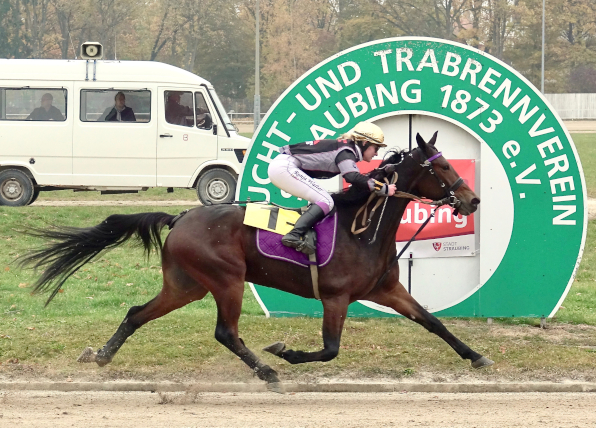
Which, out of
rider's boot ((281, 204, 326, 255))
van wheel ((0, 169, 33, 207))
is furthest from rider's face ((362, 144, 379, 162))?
van wheel ((0, 169, 33, 207))

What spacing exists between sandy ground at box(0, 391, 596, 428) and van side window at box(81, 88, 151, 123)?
10.8m

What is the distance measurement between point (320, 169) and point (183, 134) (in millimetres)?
10865

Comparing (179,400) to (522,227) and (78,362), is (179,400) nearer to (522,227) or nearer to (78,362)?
(78,362)

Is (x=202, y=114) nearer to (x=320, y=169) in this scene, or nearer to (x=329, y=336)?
(x=320, y=169)

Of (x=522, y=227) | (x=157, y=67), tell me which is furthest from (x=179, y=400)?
(x=157, y=67)

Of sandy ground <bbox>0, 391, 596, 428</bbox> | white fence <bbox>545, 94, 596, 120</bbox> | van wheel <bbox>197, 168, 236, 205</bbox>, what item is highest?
white fence <bbox>545, 94, 596, 120</bbox>

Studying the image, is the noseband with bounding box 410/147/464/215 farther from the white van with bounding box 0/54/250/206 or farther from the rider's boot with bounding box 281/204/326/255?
the white van with bounding box 0/54/250/206

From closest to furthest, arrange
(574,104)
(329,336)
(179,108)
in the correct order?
(329,336)
(179,108)
(574,104)

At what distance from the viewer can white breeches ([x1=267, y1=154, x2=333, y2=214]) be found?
6543 mm

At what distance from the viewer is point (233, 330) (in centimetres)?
647

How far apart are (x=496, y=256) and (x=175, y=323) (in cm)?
319

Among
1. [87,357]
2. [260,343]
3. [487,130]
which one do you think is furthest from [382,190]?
[87,357]

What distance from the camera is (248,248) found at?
6602mm

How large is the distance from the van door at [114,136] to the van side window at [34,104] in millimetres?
407
